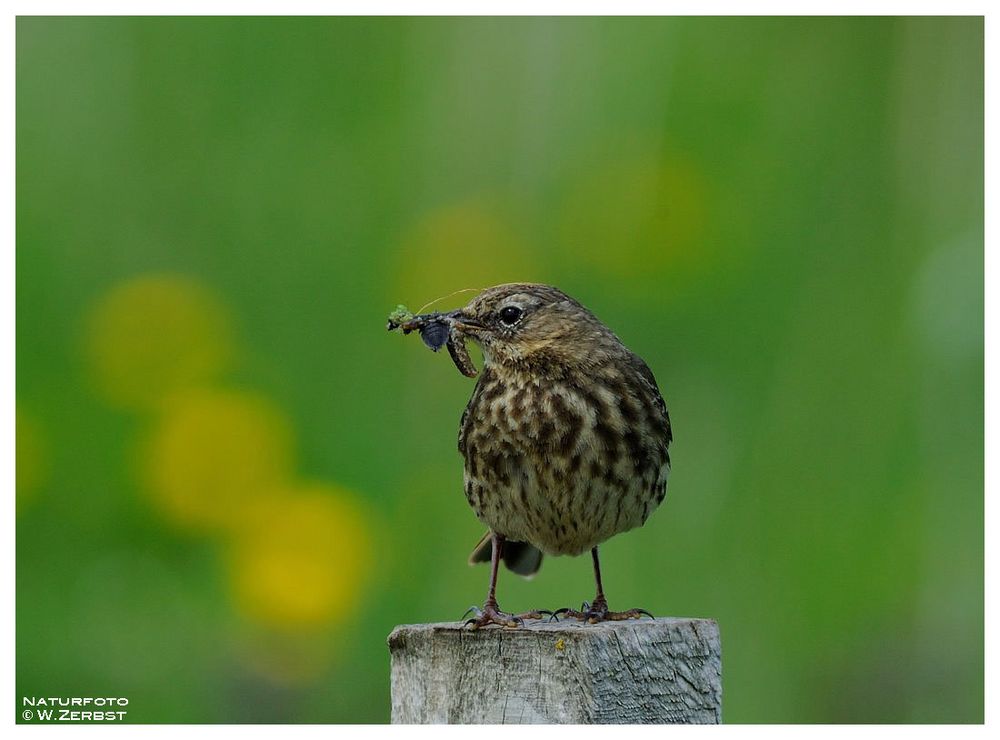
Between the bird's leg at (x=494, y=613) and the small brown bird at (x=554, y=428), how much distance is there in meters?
0.01

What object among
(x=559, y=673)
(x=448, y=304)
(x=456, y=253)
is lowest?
(x=559, y=673)

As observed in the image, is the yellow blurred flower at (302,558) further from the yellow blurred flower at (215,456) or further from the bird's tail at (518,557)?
the bird's tail at (518,557)

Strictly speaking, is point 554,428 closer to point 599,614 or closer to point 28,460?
point 599,614

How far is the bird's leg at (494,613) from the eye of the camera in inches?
150

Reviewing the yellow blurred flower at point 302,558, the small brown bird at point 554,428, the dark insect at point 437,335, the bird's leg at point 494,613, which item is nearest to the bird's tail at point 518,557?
the bird's leg at point 494,613

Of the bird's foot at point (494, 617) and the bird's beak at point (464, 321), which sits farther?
the bird's beak at point (464, 321)

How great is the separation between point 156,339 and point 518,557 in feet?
8.76

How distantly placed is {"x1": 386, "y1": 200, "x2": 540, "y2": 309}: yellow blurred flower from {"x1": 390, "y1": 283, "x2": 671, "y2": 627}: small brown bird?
7.67ft

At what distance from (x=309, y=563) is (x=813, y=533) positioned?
85.2 inches

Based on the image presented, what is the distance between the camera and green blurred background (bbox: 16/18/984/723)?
20.2ft

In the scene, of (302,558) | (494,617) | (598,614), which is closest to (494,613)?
(494,617)

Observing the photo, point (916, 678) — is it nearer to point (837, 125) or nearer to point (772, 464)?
point (772, 464)

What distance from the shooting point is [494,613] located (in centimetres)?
413

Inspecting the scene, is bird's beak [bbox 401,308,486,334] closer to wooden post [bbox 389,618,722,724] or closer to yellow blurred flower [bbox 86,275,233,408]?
wooden post [bbox 389,618,722,724]
